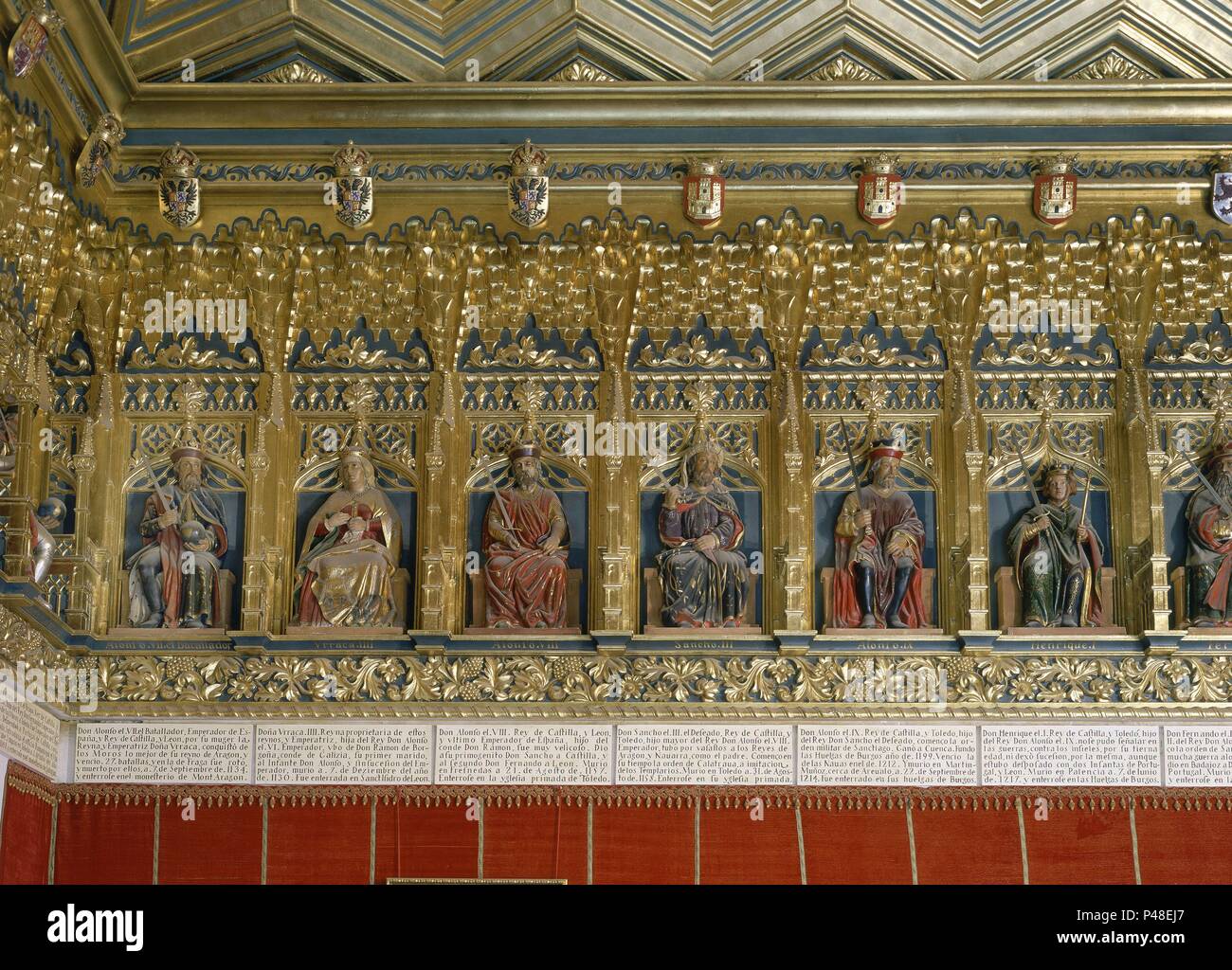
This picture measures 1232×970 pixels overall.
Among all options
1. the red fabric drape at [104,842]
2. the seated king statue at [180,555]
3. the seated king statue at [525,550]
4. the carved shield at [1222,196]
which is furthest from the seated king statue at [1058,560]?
the red fabric drape at [104,842]

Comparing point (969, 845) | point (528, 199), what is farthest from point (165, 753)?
point (969, 845)

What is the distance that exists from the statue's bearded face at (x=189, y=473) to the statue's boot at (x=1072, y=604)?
789 cm

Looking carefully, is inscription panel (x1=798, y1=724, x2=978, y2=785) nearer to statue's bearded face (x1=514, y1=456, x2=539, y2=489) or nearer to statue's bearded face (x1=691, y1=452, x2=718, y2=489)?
statue's bearded face (x1=691, y1=452, x2=718, y2=489)

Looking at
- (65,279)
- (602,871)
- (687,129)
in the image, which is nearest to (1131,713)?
(602,871)

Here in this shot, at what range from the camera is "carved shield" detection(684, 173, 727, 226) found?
17.6m

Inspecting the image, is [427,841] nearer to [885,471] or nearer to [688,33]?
[885,471]

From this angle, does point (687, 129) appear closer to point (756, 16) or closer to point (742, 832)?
point (756, 16)

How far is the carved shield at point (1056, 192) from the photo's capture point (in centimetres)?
1762


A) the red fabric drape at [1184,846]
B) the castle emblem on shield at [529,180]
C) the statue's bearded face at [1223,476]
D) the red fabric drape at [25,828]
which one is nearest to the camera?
the red fabric drape at [25,828]

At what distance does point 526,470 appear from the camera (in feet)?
59.2

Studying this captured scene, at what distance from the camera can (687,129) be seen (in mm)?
17812

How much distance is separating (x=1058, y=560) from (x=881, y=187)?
370cm

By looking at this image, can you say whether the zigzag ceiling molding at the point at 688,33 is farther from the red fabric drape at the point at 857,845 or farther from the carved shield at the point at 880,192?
the red fabric drape at the point at 857,845

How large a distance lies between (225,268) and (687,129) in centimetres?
443
